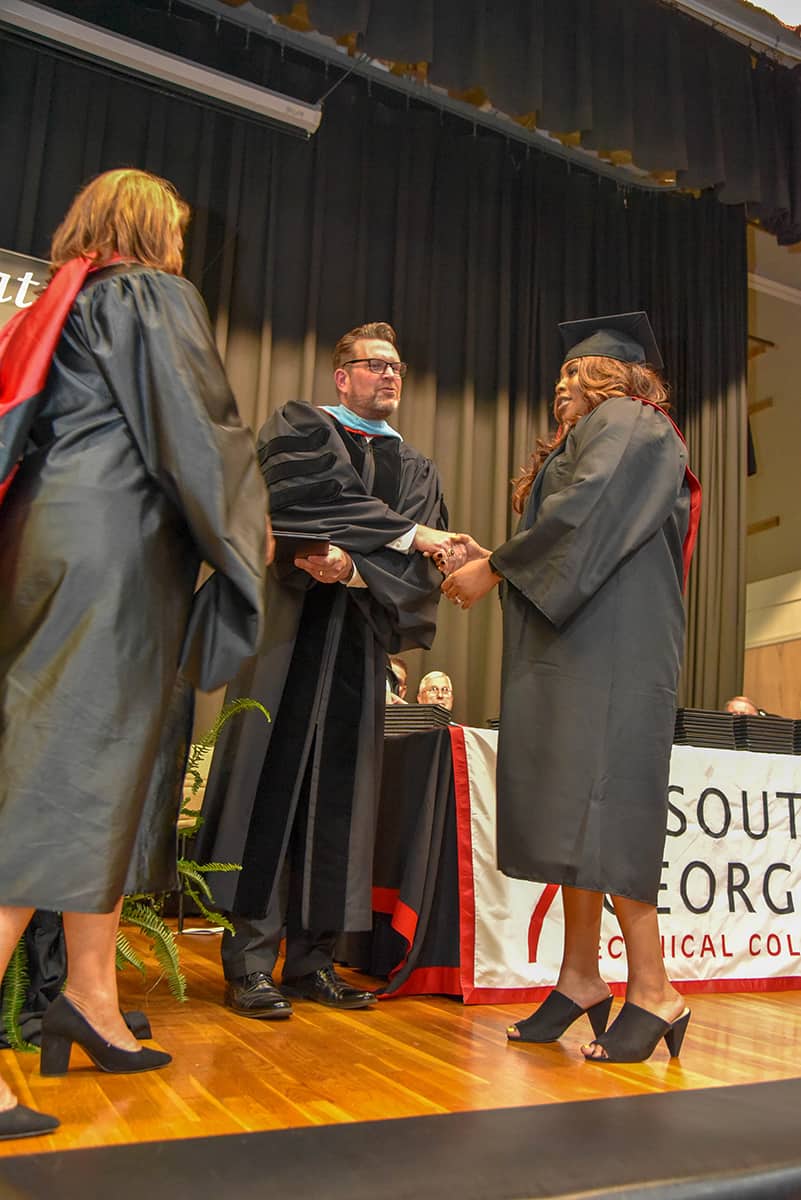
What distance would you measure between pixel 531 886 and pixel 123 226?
6.34 ft

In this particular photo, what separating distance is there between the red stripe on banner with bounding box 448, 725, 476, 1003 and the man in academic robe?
24 cm

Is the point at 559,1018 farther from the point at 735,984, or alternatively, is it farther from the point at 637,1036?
the point at 735,984

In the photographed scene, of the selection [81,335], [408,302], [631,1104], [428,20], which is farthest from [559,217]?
[631,1104]

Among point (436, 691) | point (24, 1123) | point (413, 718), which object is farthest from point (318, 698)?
point (436, 691)

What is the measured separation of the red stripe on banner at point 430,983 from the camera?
2.72 meters

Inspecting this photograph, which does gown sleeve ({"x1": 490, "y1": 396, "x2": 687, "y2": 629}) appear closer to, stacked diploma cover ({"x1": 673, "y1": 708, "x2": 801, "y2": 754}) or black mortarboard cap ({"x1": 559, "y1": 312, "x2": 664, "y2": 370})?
black mortarboard cap ({"x1": 559, "y1": 312, "x2": 664, "y2": 370})

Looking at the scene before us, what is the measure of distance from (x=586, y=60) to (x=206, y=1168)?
481 centimetres

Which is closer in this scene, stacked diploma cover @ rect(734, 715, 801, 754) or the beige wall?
stacked diploma cover @ rect(734, 715, 801, 754)

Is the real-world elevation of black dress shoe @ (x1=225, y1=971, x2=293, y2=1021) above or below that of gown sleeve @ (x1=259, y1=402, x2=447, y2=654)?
below

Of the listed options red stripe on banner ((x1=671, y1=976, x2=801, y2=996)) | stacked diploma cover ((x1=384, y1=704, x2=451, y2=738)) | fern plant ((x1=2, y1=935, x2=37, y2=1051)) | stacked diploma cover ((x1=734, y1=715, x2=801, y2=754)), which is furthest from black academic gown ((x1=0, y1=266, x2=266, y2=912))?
stacked diploma cover ((x1=734, y1=715, x2=801, y2=754))

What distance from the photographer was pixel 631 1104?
1.59 metres

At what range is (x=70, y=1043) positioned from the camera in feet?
5.55

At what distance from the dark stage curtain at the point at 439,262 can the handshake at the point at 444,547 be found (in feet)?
8.75

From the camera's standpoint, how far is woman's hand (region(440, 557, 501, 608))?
89.9 inches
